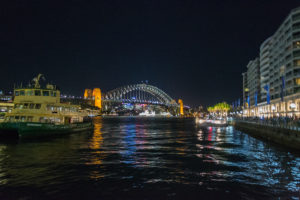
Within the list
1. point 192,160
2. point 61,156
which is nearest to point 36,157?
point 61,156

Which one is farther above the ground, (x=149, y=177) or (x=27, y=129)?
(x=27, y=129)

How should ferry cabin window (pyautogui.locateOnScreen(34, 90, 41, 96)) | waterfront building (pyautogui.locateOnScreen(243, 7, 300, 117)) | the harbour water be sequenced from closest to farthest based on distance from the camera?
the harbour water → ferry cabin window (pyautogui.locateOnScreen(34, 90, 41, 96)) → waterfront building (pyautogui.locateOnScreen(243, 7, 300, 117))

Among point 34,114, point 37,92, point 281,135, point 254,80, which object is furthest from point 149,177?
point 254,80

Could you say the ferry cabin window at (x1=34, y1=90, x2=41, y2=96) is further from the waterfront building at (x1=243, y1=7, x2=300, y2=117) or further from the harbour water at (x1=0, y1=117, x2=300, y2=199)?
the waterfront building at (x1=243, y1=7, x2=300, y2=117)

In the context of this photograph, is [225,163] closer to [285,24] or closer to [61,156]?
[61,156]

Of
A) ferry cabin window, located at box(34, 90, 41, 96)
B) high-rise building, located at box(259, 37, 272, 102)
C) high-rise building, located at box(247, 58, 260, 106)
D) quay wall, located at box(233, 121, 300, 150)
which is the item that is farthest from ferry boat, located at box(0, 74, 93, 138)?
high-rise building, located at box(247, 58, 260, 106)

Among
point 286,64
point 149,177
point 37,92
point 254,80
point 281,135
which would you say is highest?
point 254,80

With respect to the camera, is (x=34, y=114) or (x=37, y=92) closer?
(x=34, y=114)

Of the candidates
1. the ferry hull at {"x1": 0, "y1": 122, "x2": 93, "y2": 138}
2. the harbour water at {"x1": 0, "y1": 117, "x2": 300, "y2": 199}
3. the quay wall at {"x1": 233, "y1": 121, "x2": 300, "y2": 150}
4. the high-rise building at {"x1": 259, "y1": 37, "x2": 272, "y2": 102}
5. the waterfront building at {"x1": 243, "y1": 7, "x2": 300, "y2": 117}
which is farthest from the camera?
the high-rise building at {"x1": 259, "y1": 37, "x2": 272, "y2": 102}

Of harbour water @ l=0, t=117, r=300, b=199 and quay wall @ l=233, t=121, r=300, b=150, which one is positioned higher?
quay wall @ l=233, t=121, r=300, b=150

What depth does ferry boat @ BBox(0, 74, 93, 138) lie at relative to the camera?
3228cm

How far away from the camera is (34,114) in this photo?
1374 inches

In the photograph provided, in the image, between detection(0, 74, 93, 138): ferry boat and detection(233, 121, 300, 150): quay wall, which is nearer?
detection(233, 121, 300, 150): quay wall

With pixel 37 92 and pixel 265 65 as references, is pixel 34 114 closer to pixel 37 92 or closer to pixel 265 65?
pixel 37 92
